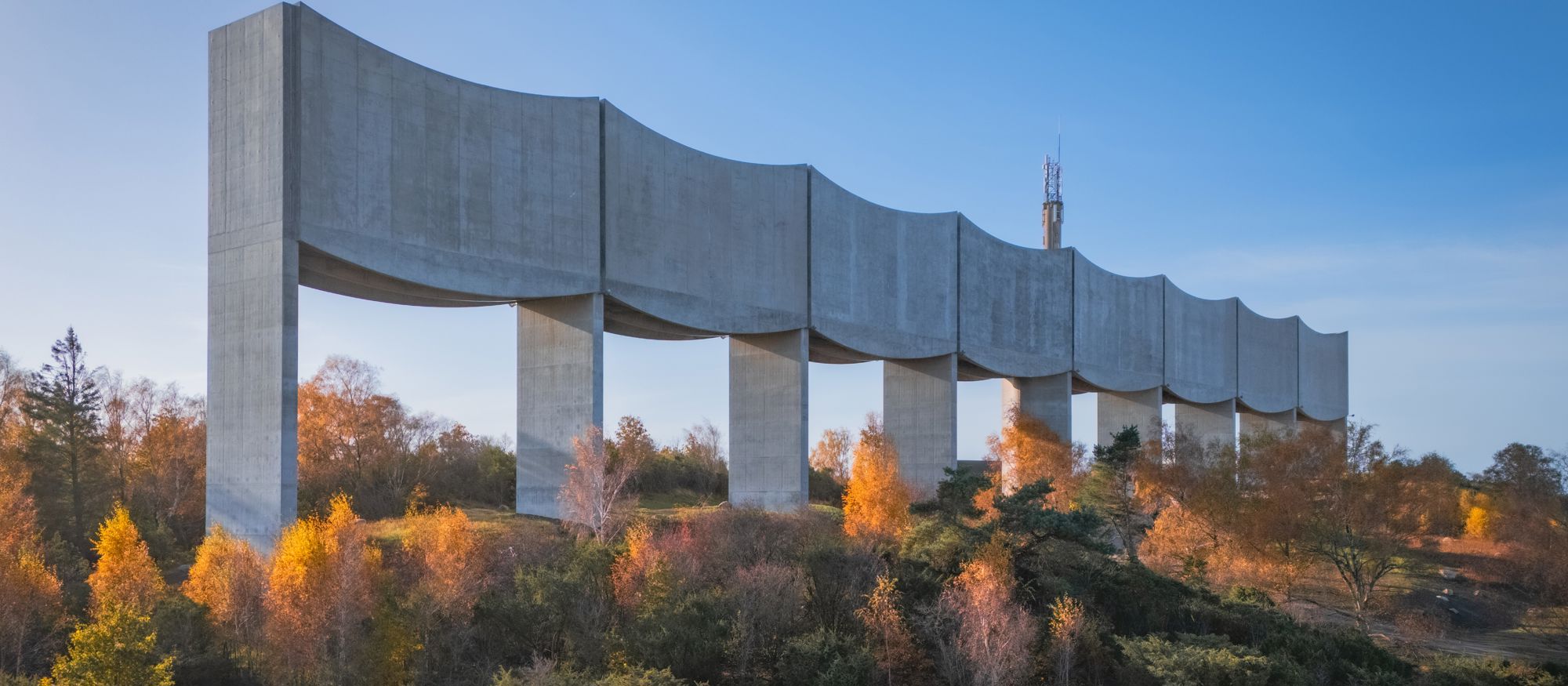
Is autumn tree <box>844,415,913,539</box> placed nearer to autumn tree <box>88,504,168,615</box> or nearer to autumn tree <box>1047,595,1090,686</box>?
autumn tree <box>1047,595,1090,686</box>

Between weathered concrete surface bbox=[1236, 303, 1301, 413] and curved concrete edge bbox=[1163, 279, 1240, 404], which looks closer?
curved concrete edge bbox=[1163, 279, 1240, 404]

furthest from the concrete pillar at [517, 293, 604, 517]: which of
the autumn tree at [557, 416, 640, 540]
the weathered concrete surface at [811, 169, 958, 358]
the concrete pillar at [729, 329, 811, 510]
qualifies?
the weathered concrete surface at [811, 169, 958, 358]

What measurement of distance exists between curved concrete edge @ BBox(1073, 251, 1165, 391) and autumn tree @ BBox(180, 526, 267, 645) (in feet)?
124

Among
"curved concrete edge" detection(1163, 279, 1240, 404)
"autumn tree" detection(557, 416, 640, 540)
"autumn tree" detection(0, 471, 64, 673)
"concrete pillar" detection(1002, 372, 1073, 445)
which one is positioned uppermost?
"curved concrete edge" detection(1163, 279, 1240, 404)

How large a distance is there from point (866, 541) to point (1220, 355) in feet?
134

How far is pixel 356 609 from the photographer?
2238cm

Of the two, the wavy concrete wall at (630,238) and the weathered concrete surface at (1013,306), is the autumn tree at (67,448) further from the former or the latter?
the weathered concrete surface at (1013,306)

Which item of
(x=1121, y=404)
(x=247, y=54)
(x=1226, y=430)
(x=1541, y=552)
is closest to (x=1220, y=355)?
(x=1226, y=430)

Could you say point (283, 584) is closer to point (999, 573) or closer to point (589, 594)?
point (589, 594)

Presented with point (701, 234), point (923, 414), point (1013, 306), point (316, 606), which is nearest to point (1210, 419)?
point (1013, 306)

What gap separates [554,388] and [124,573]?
Answer: 38.6 ft

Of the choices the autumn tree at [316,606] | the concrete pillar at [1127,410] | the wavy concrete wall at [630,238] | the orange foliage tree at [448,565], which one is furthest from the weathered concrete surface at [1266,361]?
the autumn tree at [316,606]

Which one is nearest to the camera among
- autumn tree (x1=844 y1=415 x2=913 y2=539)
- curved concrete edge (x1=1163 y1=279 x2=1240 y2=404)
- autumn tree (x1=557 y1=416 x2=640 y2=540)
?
autumn tree (x1=557 y1=416 x2=640 y2=540)

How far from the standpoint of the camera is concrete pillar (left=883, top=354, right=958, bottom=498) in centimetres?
4550
